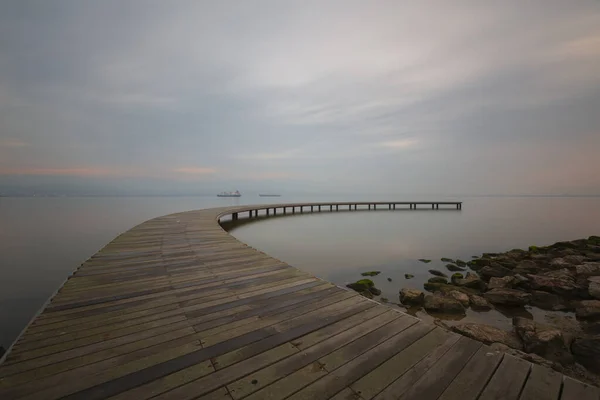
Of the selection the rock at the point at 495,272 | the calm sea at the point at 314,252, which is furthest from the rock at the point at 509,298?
the rock at the point at 495,272

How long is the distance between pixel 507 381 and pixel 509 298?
5617 mm

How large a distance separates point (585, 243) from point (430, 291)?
43.7 ft

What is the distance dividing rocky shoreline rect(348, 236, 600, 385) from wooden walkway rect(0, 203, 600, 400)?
2.52 metres

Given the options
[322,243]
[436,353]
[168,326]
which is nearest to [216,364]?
[168,326]

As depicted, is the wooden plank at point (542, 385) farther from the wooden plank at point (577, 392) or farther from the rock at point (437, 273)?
the rock at point (437, 273)

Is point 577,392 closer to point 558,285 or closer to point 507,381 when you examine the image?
point 507,381

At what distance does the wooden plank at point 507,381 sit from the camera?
185 centimetres

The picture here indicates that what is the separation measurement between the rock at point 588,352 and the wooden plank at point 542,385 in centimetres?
310

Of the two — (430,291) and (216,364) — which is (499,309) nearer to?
(430,291)

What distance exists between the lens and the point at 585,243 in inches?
538

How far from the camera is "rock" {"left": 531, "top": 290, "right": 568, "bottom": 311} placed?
20.4 ft

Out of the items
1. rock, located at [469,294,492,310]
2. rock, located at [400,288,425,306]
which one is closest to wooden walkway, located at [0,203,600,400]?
rock, located at [400,288,425,306]

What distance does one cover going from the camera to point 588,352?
3941 millimetres

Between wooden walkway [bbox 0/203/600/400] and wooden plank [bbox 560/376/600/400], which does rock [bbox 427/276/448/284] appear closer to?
wooden walkway [bbox 0/203/600/400]
